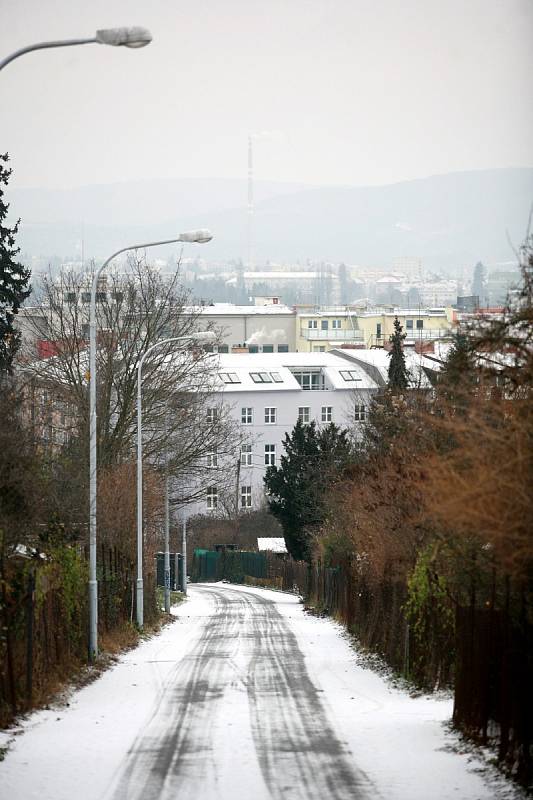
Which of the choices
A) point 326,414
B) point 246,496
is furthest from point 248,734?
point 326,414

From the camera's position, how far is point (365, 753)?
629 inches

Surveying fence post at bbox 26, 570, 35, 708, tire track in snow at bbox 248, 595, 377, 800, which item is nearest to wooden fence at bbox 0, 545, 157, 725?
fence post at bbox 26, 570, 35, 708

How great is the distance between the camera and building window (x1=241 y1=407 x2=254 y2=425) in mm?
110688

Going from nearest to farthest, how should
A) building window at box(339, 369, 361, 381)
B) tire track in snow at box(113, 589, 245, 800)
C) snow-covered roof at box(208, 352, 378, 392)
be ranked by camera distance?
tire track in snow at box(113, 589, 245, 800), snow-covered roof at box(208, 352, 378, 392), building window at box(339, 369, 361, 381)

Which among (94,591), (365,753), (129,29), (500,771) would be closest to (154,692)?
(94,591)

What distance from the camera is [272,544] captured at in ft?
294

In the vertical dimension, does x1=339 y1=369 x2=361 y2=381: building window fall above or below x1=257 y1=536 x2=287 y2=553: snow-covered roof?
above

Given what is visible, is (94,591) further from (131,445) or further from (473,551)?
(131,445)

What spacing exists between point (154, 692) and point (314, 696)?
2710 mm

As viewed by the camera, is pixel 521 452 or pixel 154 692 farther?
pixel 154 692

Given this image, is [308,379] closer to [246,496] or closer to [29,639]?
[246,496]

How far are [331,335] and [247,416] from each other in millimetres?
72537

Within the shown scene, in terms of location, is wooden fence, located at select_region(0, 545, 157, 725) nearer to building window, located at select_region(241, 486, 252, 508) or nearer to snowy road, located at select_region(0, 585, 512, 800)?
snowy road, located at select_region(0, 585, 512, 800)

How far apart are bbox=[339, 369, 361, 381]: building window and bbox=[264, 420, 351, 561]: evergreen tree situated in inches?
1772
